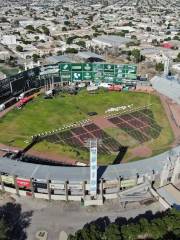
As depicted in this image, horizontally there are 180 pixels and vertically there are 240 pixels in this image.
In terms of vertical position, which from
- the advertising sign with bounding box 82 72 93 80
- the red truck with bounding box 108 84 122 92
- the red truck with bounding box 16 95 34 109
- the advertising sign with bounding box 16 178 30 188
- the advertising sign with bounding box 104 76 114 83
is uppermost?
the advertising sign with bounding box 82 72 93 80

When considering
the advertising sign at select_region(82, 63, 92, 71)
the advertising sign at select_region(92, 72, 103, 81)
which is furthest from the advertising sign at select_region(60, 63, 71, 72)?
the advertising sign at select_region(92, 72, 103, 81)

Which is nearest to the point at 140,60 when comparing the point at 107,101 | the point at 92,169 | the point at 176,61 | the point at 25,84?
the point at 176,61

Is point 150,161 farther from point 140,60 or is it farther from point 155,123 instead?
point 140,60

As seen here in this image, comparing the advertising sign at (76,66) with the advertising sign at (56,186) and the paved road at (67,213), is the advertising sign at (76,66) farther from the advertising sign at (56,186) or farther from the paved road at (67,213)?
the paved road at (67,213)

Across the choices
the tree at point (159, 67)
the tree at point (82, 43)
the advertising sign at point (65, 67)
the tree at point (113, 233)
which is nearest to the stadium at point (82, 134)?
the advertising sign at point (65, 67)

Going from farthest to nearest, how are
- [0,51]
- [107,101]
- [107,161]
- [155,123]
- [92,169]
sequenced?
[0,51], [107,101], [155,123], [107,161], [92,169]

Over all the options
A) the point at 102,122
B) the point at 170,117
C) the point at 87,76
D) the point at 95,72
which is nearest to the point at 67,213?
the point at 102,122

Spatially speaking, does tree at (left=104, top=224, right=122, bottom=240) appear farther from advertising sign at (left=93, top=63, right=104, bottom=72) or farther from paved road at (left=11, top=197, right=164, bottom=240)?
advertising sign at (left=93, top=63, right=104, bottom=72)
